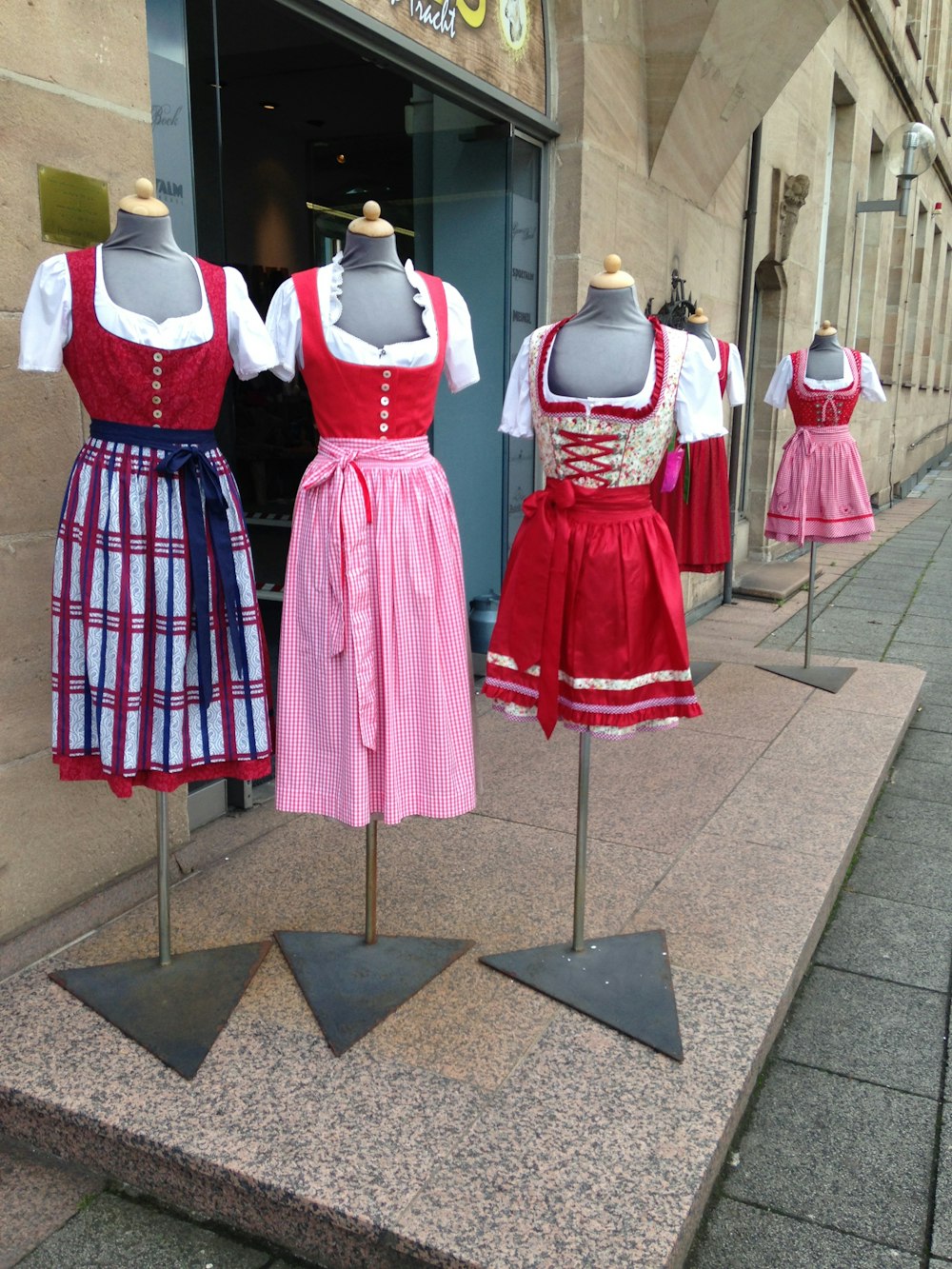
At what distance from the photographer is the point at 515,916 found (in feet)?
9.84

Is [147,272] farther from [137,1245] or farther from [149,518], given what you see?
[137,1245]

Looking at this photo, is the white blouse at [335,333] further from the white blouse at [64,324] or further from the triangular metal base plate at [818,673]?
the triangular metal base plate at [818,673]

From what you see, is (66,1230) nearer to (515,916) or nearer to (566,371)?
(515,916)

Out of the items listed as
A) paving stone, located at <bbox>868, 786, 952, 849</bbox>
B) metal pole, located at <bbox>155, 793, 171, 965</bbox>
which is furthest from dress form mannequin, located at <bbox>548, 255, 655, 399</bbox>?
paving stone, located at <bbox>868, 786, 952, 849</bbox>

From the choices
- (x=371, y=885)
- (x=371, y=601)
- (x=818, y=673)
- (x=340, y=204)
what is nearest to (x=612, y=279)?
(x=371, y=601)

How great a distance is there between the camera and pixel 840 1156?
92.0 inches

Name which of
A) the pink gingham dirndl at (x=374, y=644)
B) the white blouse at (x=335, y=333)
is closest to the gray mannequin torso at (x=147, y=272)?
the white blouse at (x=335, y=333)

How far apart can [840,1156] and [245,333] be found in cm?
219

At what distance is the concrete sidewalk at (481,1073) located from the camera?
1993mm

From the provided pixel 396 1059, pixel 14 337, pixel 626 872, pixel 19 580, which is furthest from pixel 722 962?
pixel 14 337

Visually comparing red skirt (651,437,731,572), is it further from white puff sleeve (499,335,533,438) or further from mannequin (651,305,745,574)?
white puff sleeve (499,335,533,438)

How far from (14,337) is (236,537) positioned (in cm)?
76

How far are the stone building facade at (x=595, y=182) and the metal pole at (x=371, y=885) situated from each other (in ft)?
2.49

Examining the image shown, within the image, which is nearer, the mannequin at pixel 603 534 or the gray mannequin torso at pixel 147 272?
the gray mannequin torso at pixel 147 272
